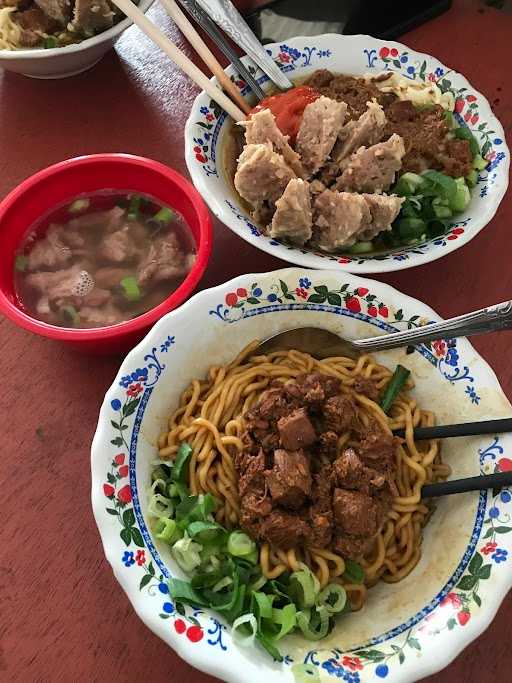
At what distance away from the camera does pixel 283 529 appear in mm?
1207

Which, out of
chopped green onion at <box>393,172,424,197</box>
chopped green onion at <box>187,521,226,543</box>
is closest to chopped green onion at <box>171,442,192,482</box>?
chopped green onion at <box>187,521,226,543</box>

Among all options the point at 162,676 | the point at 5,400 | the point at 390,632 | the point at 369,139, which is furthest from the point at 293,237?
the point at 162,676

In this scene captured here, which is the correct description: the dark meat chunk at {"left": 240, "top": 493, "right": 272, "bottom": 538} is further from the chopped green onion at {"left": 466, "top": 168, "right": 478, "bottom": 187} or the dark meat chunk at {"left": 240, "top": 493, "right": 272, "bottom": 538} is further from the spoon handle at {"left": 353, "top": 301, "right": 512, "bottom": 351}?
the chopped green onion at {"left": 466, "top": 168, "right": 478, "bottom": 187}

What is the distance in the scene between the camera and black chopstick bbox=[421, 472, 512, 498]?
117 centimetres

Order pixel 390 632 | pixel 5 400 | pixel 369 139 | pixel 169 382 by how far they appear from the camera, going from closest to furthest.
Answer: pixel 390 632
pixel 169 382
pixel 5 400
pixel 369 139

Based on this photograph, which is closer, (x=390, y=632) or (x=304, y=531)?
(x=390, y=632)

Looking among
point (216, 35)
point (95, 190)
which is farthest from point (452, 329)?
point (216, 35)

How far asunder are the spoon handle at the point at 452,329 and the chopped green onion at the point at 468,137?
72 cm

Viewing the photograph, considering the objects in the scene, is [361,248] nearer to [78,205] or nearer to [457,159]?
[457,159]

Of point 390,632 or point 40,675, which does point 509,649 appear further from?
point 40,675

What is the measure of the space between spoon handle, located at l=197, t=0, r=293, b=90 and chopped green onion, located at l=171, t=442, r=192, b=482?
120cm

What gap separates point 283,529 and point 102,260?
0.88 metres

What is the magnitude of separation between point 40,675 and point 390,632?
2.26ft

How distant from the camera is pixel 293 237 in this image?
1616mm
